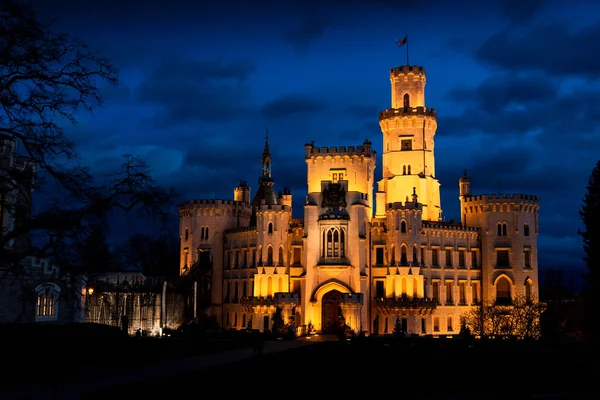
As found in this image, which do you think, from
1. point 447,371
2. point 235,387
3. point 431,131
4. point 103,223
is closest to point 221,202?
point 431,131

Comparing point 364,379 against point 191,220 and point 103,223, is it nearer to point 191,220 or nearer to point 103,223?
point 103,223

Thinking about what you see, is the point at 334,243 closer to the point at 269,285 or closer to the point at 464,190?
the point at 269,285

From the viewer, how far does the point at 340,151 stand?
70.2 metres

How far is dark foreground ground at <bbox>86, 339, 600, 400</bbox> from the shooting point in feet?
94.0

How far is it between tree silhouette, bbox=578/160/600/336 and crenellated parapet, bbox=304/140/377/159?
841 inches

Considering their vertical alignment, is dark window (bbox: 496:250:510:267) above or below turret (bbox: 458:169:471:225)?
below

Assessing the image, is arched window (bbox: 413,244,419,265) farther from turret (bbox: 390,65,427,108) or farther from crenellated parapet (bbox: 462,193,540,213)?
turret (bbox: 390,65,427,108)

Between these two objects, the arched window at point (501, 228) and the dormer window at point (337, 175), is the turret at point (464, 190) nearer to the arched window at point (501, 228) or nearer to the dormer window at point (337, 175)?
the arched window at point (501, 228)

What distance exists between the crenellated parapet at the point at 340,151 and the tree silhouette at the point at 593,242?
2137 centimetres

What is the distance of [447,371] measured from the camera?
40.7 metres

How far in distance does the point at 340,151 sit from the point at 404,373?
113ft

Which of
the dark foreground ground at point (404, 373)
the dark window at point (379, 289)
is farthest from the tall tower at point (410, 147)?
the dark foreground ground at point (404, 373)

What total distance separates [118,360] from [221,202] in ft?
156

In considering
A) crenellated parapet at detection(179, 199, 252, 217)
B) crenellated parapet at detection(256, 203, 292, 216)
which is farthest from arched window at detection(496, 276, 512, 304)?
crenellated parapet at detection(179, 199, 252, 217)
